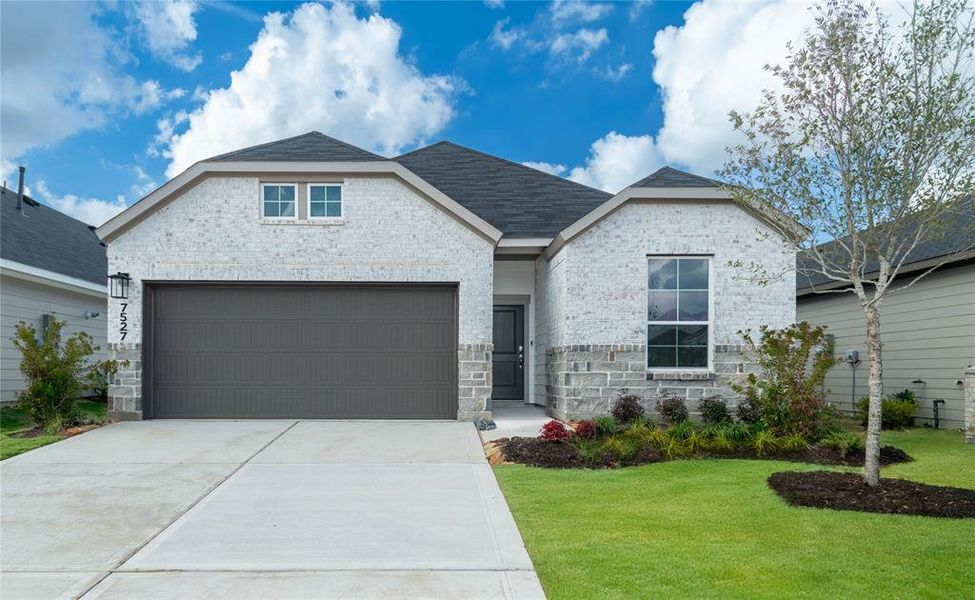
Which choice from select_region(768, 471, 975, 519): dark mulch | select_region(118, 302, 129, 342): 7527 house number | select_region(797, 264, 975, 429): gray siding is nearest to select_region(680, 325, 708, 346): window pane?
select_region(797, 264, 975, 429): gray siding

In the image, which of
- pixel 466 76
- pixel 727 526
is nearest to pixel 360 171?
pixel 466 76

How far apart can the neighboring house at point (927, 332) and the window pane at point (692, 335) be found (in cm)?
233

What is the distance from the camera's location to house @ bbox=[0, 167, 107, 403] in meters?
13.5

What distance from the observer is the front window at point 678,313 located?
11562mm

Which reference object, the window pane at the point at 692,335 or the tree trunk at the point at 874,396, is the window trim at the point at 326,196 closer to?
the window pane at the point at 692,335

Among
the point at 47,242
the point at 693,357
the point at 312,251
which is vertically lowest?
the point at 693,357

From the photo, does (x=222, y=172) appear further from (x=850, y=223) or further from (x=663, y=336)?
(x=850, y=223)

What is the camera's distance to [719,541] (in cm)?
543

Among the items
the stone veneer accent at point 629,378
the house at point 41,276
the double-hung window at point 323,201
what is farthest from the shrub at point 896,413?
the house at point 41,276

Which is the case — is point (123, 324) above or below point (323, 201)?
below

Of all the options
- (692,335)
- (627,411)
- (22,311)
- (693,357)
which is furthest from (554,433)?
(22,311)

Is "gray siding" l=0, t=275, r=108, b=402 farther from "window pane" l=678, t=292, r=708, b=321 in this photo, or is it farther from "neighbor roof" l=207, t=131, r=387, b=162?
"window pane" l=678, t=292, r=708, b=321

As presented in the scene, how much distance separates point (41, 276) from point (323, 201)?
674cm

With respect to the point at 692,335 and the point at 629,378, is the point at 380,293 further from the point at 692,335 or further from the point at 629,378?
the point at 692,335
